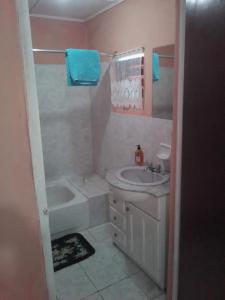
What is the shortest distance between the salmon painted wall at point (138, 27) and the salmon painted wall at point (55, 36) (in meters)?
0.29

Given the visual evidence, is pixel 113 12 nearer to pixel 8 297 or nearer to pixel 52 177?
pixel 52 177

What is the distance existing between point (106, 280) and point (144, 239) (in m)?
0.49

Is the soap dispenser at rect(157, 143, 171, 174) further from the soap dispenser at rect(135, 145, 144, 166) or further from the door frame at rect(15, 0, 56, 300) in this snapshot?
the door frame at rect(15, 0, 56, 300)

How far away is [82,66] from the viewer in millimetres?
2439

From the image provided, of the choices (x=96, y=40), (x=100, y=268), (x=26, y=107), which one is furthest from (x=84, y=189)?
(x=26, y=107)

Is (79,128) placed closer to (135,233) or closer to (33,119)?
(135,233)

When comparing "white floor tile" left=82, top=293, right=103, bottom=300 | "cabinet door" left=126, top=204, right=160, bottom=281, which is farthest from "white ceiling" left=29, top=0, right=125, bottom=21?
"white floor tile" left=82, top=293, right=103, bottom=300

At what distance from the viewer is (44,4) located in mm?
2477

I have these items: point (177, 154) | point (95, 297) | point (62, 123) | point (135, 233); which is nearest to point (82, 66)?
point (62, 123)

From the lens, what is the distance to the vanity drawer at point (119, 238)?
223 cm

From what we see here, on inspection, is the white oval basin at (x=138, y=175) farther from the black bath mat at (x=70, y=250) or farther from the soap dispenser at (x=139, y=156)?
the black bath mat at (x=70, y=250)

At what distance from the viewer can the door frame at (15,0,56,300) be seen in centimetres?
78

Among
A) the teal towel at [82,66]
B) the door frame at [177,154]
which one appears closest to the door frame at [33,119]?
the door frame at [177,154]

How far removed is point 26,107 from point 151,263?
5.33 feet
